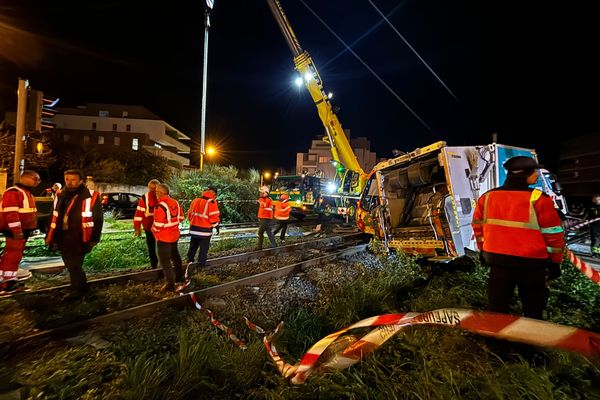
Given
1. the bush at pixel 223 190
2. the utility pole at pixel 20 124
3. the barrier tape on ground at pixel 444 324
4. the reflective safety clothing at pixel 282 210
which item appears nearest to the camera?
the barrier tape on ground at pixel 444 324

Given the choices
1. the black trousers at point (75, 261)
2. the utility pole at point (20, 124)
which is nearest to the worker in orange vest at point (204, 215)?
the black trousers at point (75, 261)

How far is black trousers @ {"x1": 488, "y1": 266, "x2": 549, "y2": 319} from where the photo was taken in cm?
250

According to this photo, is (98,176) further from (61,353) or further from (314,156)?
(314,156)

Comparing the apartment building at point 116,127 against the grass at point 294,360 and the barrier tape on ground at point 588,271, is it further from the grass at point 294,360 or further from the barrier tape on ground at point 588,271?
the barrier tape on ground at point 588,271

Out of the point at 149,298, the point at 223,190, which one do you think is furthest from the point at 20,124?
the point at 223,190

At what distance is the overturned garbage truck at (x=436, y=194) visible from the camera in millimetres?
5062

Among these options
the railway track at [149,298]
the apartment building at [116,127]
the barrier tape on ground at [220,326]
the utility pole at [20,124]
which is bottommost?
the barrier tape on ground at [220,326]

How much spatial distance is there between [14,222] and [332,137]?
11.0 m

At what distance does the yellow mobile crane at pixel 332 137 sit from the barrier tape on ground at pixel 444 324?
31.5ft

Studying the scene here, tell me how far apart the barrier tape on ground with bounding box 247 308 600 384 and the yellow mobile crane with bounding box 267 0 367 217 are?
378 inches

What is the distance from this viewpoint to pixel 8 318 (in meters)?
3.47

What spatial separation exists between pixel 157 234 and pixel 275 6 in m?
9.88

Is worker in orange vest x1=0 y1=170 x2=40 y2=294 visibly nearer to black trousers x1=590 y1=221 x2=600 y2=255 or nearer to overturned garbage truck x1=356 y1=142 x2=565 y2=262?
overturned garbage truck x1=356 y1=142 x2=565 y2=262

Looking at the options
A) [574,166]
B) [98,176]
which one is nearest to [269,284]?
[98,176]
